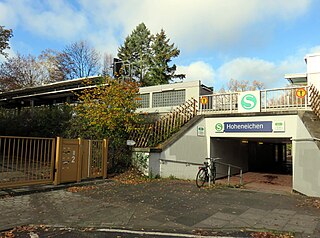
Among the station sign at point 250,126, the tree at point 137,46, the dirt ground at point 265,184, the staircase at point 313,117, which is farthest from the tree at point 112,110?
the tree at point 137,46

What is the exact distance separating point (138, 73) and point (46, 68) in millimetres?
13613

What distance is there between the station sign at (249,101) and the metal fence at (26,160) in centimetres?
863

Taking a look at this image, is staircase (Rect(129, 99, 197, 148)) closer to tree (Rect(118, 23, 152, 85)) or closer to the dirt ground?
the dirt ground

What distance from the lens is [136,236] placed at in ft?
16.1

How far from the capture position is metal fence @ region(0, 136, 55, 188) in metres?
8.32

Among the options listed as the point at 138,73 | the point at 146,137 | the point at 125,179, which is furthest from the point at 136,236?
the point at 138,73

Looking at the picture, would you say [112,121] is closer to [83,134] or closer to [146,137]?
[146,137]

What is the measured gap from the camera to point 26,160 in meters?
8.76

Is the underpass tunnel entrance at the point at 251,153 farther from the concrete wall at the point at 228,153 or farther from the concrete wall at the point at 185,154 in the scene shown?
the concrete wall at the point at 185,154

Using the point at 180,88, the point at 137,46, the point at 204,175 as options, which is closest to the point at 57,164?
the point at 204,175

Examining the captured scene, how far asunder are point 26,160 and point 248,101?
32.0 feet

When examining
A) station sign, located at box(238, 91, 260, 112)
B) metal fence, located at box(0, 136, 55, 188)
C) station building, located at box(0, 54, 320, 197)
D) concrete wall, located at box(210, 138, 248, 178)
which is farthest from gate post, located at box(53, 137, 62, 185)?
station sign, located at box(238, 91, 260, 112)

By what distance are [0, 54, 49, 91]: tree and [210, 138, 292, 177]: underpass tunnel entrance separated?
99.0 feet

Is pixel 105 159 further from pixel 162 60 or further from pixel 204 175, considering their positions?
pixel 162 60
